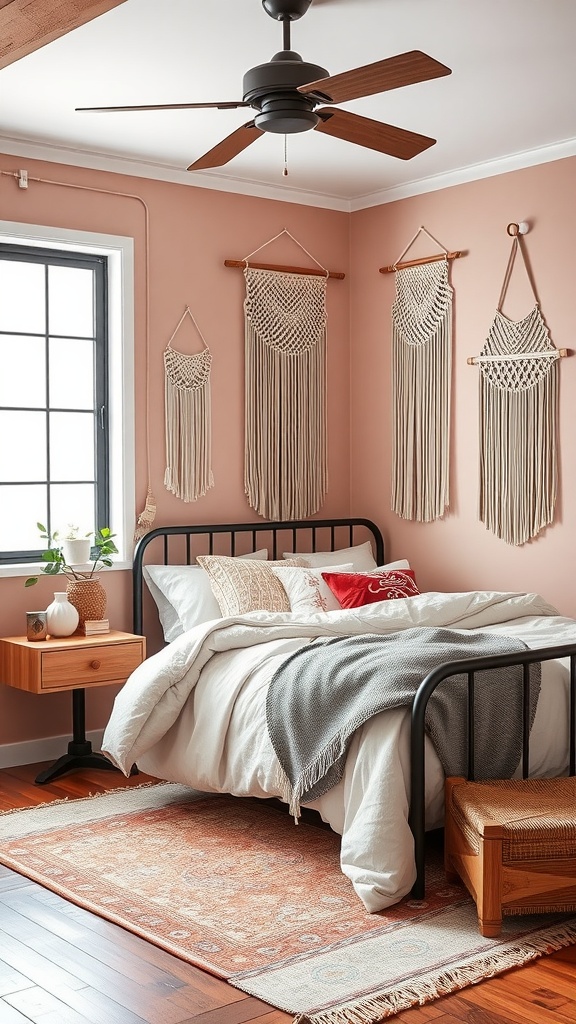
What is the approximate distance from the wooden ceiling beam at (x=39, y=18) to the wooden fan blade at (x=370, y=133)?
1.58 m

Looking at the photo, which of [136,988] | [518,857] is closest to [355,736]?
[518,857]

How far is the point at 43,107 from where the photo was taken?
4.24 metres

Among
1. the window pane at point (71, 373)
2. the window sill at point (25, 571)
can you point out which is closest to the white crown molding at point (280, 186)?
the window pane at point (71, 373)

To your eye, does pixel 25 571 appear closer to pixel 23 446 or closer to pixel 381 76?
pixel 23 446

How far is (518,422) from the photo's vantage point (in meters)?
5.01

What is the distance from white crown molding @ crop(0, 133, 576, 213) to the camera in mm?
4719

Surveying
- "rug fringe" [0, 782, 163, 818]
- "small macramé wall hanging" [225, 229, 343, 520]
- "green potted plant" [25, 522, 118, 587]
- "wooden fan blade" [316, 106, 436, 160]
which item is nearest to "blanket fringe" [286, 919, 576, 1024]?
"rug fringe" [0, 782, 163, 818]

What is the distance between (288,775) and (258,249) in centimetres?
297

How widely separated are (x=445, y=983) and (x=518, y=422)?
2.92 meters

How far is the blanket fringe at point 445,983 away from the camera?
245 centimetres

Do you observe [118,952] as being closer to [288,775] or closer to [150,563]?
[288,775]

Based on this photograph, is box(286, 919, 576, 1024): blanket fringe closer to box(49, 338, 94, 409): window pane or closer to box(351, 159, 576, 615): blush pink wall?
box(351, 159, 576, 615): blush pink wall

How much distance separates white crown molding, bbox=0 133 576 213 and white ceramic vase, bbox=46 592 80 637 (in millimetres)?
1888

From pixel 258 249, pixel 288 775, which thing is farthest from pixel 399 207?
pixel 288 775
